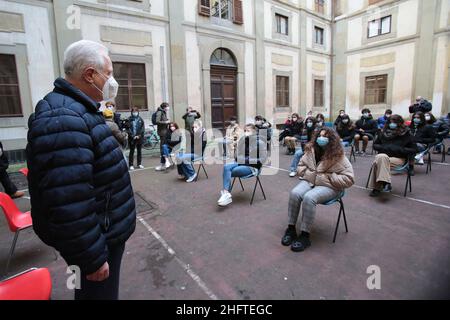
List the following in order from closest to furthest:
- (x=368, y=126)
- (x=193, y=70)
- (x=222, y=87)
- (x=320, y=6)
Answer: (x=368, y=126)
(x=193, y=70)
(x=222, y=87)
(x=320, y=6)

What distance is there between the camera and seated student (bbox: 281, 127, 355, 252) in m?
2.91

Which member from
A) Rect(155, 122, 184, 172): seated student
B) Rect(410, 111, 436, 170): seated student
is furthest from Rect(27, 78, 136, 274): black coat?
Rect(410, 111, 436, 170): seated student

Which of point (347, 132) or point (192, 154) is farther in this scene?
point (347, 132)

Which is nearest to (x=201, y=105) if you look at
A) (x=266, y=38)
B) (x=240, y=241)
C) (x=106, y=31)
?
(x=106, y=31)

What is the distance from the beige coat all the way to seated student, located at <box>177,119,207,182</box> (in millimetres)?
2907

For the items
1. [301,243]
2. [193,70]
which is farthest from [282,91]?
[301,243]

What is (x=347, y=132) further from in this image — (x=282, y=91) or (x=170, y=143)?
(x=282, y=91)

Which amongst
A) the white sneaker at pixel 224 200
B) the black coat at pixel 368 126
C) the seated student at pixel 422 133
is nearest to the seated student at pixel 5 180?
the white sneaker at pixel 224 200

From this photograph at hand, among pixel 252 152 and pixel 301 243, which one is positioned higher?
pixel 252 152

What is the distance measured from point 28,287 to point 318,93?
16767 mm

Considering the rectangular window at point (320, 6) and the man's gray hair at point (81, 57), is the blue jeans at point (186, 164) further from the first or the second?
the rectangular window at point (320, 6)

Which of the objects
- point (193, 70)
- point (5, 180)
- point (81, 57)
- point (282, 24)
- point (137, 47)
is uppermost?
point (282, 24)

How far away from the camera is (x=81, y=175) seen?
114 cm

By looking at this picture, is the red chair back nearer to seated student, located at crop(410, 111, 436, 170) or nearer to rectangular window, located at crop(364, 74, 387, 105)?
seated student, located at crop(410, 111, 436, 170)
